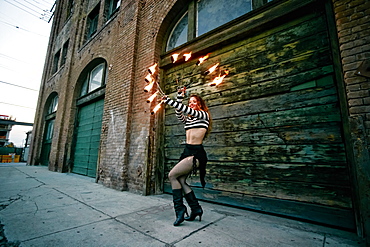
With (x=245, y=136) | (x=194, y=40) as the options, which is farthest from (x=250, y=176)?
(x=194, y=40)

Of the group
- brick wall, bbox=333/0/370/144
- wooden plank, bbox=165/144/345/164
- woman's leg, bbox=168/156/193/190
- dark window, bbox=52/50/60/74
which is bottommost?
woman's leg, bbox=168/156/193/190

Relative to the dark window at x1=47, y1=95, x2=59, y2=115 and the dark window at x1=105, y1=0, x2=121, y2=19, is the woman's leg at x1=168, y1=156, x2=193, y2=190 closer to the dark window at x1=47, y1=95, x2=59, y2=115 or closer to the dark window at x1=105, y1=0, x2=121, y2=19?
the dark window at x1=105, y1=0, x2=121, y2=19

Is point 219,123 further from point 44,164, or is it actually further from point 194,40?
point 44,164

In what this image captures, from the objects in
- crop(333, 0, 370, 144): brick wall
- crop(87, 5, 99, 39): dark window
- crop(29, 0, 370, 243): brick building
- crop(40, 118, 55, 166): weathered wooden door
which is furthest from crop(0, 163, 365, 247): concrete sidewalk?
crop(40, 118, 55, 166): weathered wooden door

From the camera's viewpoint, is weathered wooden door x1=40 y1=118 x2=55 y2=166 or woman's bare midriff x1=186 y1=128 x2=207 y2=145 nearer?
woman's bare midriff x1=186 y1=128 x2=207 y2=145

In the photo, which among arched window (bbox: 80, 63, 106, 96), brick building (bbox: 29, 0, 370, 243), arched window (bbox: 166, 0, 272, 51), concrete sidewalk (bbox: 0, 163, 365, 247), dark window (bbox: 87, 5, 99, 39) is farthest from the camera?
dark window (bbox: 87, 5, 99, 39)

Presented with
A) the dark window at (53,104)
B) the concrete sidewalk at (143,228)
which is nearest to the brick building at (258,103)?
the concrete sidewalk at (143,228)

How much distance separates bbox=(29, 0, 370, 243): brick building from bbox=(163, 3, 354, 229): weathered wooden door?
2 cm

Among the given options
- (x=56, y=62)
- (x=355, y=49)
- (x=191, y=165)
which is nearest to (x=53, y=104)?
(x=56, y=62)

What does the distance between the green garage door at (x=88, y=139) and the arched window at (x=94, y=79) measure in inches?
32.3

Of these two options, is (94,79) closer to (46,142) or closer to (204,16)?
(204,16)

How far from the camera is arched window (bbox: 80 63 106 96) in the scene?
23.1 ft

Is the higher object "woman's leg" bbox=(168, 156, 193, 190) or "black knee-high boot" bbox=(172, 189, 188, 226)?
"woman's leg" bbox=(168, 156, 193, 190)

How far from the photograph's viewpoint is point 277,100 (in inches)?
108
